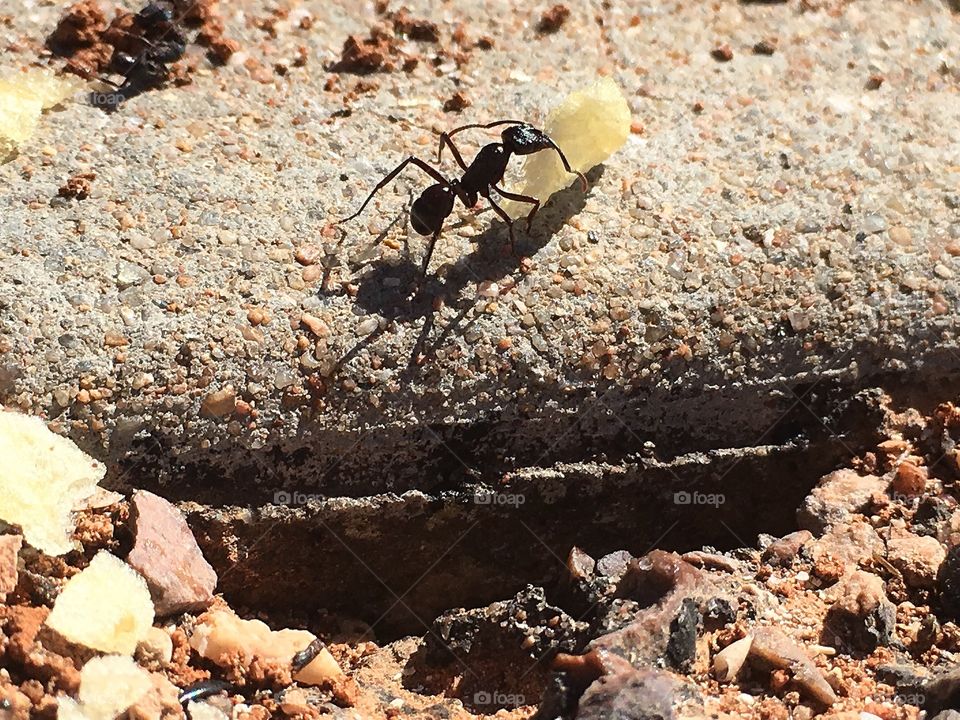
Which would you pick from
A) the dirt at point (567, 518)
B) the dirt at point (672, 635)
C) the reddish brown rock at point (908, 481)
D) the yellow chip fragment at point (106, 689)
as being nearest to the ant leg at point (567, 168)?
the dirt at point (567, 518)

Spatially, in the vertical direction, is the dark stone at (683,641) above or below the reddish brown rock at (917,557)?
below

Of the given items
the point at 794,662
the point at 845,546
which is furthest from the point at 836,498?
the point at 794,662

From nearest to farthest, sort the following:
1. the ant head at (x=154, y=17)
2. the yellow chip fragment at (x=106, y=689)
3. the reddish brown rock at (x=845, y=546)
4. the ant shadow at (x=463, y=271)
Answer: the yellow chip fragment at (x=106, y=689), the reddish brown rock at (x=845, y=546), the ant shadow at (x=463, y=271), the ant head at (x=154, y=17)

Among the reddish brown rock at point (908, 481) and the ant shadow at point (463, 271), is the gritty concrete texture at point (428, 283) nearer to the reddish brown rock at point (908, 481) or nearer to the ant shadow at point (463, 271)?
the ant shadow at point (463, 271)

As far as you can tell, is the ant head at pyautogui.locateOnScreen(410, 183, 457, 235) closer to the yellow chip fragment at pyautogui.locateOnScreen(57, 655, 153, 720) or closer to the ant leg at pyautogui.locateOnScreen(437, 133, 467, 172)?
the ant leg at pyautogui.locateOnScreen(437, 133, 467, 172)

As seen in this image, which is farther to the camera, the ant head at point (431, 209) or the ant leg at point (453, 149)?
the ant leg at point (453, 149)

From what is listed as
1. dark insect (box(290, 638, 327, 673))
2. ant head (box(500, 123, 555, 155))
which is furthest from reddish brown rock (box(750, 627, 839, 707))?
ant head (box(500, 123, 555, 155))

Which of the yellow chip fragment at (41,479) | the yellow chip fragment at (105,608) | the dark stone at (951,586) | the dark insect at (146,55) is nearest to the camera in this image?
the yellow chip fragment at (105,608)
